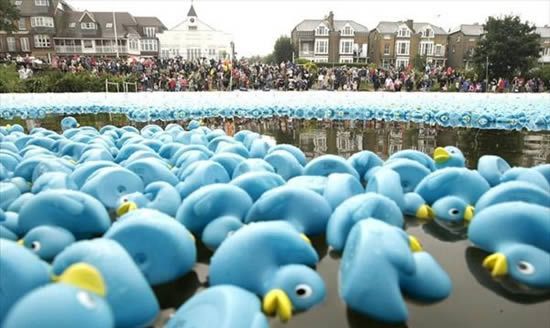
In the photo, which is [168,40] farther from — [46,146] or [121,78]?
[46,146]

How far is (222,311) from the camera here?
251 centimetres

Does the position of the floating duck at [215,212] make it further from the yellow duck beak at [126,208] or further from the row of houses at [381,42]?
the row of houses at [381,42]

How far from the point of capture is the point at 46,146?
7633 millimetres

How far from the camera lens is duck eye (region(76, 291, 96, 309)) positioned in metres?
2.27

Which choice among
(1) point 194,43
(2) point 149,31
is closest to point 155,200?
(1) point 194,43

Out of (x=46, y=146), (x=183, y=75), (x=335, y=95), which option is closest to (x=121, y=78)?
(x=183, y=75)

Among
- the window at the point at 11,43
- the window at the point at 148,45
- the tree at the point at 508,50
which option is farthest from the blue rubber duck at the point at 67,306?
the window at the point at 11,43

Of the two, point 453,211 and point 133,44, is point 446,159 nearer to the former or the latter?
point 453,211

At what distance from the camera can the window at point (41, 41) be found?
52.7m

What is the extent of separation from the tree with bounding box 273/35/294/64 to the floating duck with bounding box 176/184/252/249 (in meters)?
59.0

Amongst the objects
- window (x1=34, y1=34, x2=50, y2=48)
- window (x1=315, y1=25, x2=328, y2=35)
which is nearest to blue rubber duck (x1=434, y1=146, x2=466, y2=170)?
window (x1=315, y1=25, x2=328, y2=35)

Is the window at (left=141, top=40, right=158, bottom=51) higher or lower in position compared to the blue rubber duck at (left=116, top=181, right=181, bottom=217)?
higher

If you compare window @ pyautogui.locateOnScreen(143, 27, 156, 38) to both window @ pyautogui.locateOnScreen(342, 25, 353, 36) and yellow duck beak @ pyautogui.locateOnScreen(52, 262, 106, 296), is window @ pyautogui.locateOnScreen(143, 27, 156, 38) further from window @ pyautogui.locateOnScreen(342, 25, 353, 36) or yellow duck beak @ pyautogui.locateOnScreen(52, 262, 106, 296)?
yellow duck beak @ pyautogui.locateOnScreen(52, 262, 106, 296)

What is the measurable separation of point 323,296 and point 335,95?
1443cm
